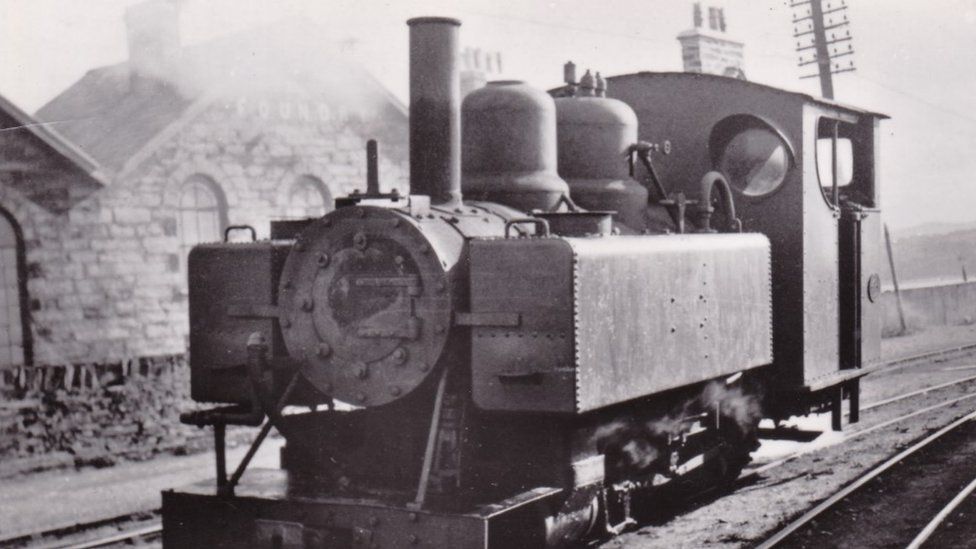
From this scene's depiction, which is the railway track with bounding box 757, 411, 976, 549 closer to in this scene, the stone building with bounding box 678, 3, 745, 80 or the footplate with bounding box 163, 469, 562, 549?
the footplate with bounding box 163, 469, 562, 549

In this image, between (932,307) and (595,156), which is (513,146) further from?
(932,307)

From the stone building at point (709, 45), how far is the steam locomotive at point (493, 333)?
10.8 metres

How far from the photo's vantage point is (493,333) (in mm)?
4660

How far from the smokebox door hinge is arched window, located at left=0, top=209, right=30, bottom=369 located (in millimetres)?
8850

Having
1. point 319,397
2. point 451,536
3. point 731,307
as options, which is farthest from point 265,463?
point 451,536

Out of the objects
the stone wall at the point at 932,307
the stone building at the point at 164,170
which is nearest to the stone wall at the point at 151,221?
the stone building at the point at 164,170

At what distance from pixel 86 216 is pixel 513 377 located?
9.46m

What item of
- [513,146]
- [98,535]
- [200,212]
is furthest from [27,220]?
[513,146]

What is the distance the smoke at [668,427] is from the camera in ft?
17.9

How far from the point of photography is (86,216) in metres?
12.8

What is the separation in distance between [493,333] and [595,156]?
194 centimetres

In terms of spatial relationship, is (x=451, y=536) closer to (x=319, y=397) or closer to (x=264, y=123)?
(x=319, y=397)

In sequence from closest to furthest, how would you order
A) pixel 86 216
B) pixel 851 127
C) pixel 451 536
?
pixel 451 536
pixel 851 127
pixel 86 216

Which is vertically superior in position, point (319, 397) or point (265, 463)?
point (319, 397)
